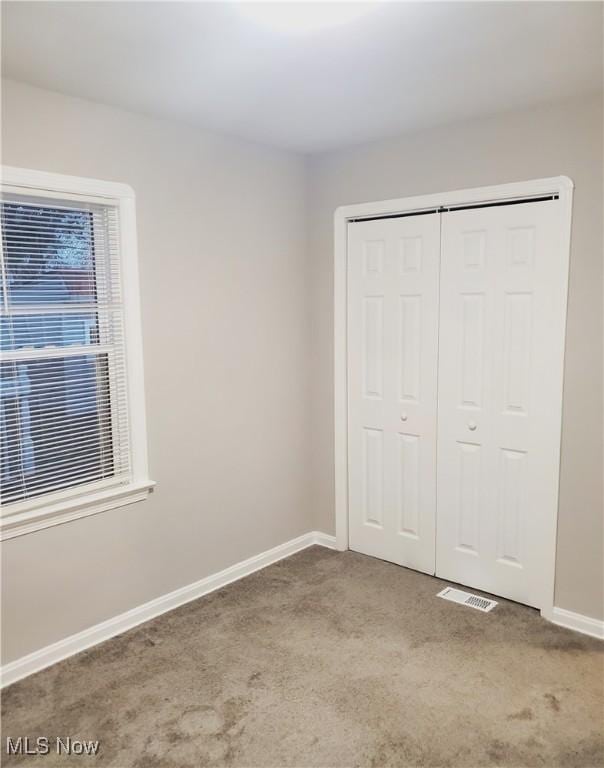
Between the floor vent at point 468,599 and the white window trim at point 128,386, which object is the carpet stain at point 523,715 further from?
the white window trim at point 128,386

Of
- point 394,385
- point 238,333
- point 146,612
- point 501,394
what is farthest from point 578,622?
point 238,333

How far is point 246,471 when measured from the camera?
137 inches

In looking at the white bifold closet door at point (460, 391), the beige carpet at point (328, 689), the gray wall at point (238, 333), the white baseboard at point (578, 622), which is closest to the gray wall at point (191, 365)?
the gray wall at point (238, 333)

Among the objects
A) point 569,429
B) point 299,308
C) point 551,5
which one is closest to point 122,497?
point 299,308

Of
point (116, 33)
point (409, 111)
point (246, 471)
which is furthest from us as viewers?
point (246, 471)

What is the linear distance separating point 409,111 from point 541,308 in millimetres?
1092

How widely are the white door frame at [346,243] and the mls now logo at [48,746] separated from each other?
196 cm

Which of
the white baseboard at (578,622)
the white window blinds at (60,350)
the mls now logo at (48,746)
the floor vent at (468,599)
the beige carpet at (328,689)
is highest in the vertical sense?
the white window blinds at (60,350)

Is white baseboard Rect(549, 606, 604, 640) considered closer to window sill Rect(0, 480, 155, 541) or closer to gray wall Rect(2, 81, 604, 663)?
gray wall Rect(2, 81, 604, 663)

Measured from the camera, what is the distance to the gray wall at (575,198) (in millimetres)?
2686

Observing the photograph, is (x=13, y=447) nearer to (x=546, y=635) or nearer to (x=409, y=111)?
(x=409, y=111)

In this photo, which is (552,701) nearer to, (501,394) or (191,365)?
(501,394)

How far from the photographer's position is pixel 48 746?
216 centimetres

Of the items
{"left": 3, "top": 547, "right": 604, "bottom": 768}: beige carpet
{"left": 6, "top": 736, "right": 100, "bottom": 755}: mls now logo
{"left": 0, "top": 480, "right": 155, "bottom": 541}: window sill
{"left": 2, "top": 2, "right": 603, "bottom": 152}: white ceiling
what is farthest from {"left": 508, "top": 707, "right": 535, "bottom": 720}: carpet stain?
{"left": 2, "top": 2, "right": 603, "bottom": 152}: white ceiling
